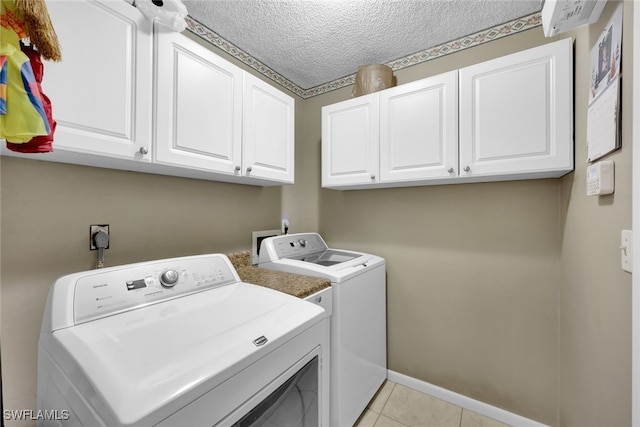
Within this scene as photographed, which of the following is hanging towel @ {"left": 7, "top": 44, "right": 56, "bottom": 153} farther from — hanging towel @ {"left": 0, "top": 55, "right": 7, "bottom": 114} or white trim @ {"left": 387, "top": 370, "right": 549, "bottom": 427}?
white trim @ {"left": 387, "top": 370, "right": 549, "bottom": 427}

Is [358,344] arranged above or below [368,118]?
below

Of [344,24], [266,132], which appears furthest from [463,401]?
[344,24]

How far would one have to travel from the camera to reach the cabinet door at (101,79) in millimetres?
879

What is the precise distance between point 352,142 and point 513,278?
142 cm

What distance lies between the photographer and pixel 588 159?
3.57ft

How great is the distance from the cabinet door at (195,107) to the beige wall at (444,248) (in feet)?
1.24

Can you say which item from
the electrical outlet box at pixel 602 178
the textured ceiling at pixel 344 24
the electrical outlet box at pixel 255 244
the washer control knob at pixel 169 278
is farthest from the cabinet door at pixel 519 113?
the washer control knob at pixel 169 278

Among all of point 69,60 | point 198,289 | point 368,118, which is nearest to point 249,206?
point 198,289

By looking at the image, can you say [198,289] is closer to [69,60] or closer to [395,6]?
[69,60]

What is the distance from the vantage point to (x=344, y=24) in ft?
5.44

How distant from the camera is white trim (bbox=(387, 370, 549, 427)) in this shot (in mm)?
1615

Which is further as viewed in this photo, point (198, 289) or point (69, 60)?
point (198, 289)

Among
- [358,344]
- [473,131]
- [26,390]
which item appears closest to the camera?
[26,390]

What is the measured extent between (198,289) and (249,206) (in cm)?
94
